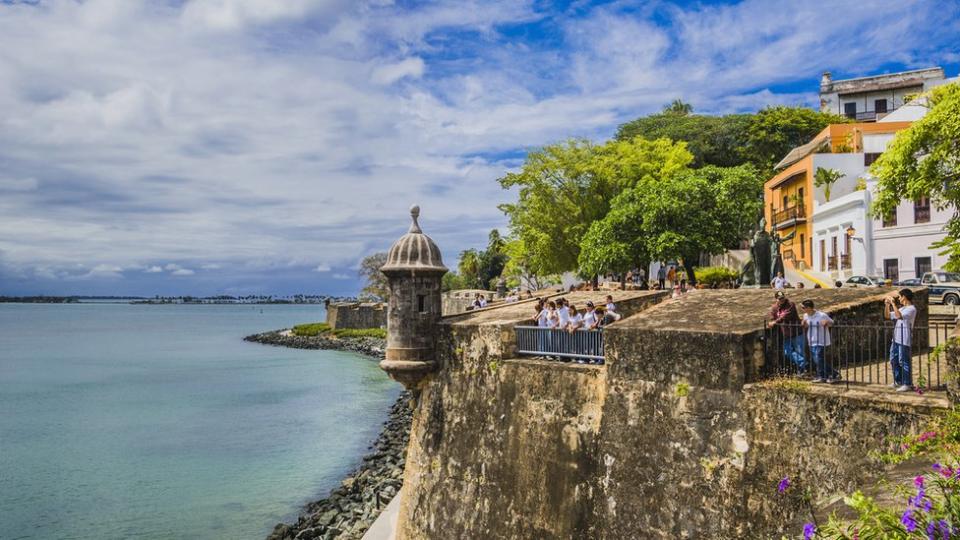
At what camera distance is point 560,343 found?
11.6 meters

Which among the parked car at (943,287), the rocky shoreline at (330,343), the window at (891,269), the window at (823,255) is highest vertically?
the window at (823,255)

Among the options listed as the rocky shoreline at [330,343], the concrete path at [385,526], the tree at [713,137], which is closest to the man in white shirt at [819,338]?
the concrete path at [385,526]

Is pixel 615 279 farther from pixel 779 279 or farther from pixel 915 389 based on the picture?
pixel 915 389

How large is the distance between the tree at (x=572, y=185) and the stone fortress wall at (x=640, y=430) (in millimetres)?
19531

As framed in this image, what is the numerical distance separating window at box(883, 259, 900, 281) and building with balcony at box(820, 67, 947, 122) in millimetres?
37404

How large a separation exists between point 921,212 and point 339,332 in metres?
59.4

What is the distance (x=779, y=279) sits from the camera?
46.8 feet

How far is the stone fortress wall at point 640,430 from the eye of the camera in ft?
26.3

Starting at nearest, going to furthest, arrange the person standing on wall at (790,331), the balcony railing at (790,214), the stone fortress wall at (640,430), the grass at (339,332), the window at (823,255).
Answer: the stone fortress wall at (640,430)
the person standing on wall at (790,331)
the window at (823,255)
the balcony railing at (790,214)
the grass at (339,332)

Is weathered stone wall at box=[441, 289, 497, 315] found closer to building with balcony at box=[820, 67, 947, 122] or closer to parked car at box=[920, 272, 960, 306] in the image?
parked car at box=[920, 272, 960, 306]

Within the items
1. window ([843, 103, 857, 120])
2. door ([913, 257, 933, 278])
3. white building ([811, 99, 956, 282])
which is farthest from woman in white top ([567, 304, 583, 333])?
window ([843, 103, 857, 120])

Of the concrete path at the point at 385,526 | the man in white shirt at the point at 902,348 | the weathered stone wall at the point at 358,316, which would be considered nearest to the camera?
the man in white shirt at the point at 902,348

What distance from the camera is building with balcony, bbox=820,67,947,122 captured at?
5872cm

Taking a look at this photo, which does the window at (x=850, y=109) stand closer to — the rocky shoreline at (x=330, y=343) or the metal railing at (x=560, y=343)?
the rocky shoreline at (x=330, y=343)
